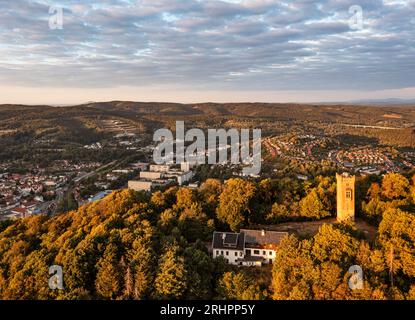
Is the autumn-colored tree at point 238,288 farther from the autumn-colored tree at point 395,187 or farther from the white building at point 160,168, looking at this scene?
the white building at point 160,168

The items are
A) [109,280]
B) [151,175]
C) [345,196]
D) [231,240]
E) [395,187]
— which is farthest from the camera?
[151,175]

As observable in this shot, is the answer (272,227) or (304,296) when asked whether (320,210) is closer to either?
(272,227)

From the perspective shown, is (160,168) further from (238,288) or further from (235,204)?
(238,288)

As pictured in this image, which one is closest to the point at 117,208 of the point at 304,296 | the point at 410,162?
the point at 304,296

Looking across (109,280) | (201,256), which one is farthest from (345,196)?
(109,280)

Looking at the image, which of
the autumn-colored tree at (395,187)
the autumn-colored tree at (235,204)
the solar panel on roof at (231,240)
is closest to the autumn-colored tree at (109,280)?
the solar panel on roof at (231,240)

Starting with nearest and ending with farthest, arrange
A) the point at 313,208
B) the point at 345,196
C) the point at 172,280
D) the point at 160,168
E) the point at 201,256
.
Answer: the point at 172,280
the point at 201,256
the point at 345,196
the point at 313,208
the point at 160,168
